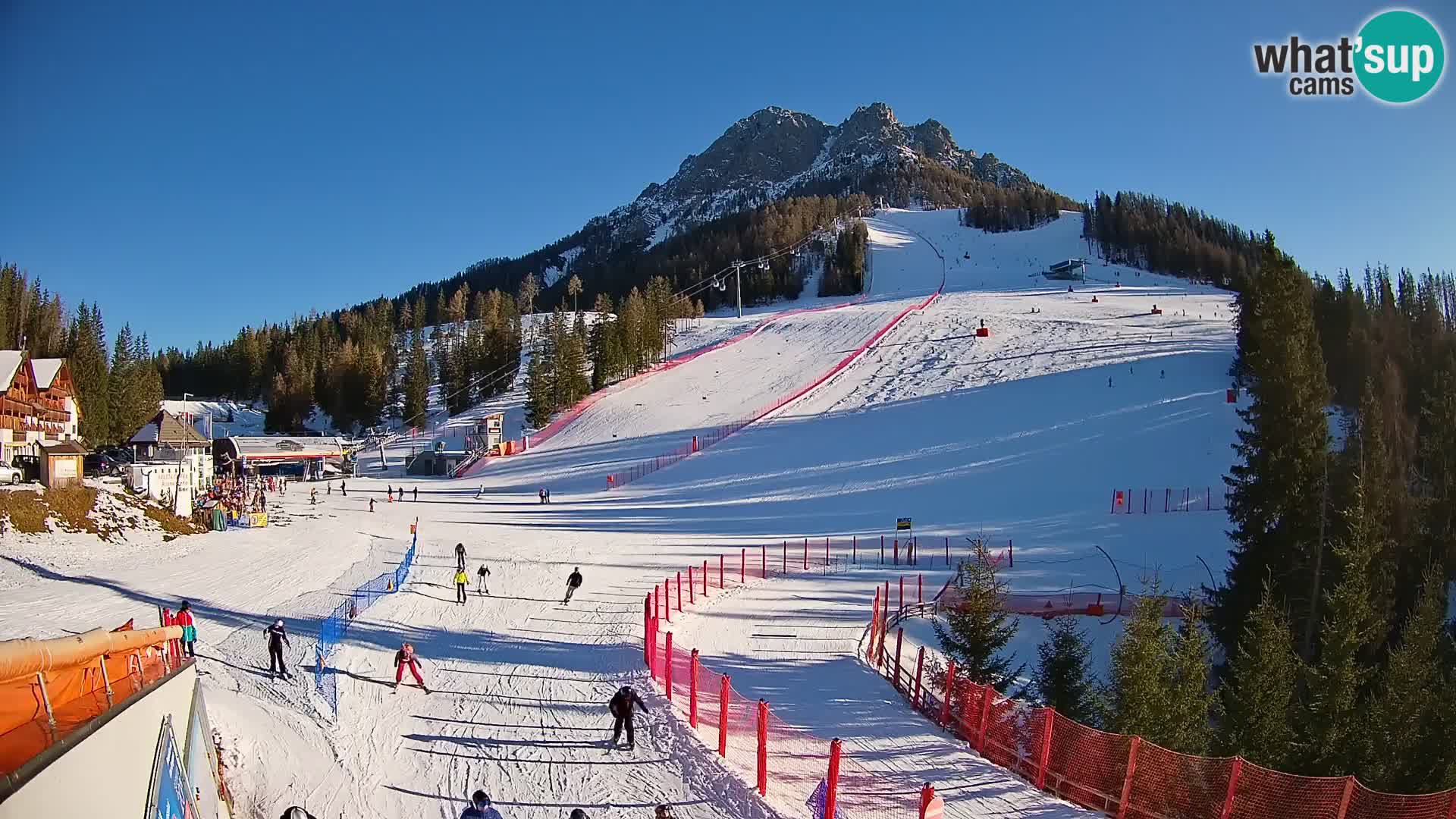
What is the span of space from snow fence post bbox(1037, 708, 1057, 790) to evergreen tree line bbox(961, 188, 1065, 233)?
156m

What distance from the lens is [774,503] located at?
120 feet

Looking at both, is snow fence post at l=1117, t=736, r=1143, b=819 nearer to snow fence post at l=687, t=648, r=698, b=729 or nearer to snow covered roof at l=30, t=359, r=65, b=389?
snow fence post at l=687, t=648, r=698, b=729

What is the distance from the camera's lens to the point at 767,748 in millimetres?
11953

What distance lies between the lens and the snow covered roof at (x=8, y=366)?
3919 centimetres

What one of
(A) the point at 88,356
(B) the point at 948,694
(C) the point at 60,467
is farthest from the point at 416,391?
(B) the point at 948,694

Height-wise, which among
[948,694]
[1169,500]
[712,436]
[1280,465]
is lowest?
[948,694]

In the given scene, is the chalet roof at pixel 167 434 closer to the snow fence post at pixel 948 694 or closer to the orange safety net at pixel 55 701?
the orange safety net at pixel 55 701

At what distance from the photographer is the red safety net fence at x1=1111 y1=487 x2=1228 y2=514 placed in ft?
103

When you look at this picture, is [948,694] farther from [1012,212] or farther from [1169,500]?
[1012,212]

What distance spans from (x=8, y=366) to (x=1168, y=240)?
14416 cm

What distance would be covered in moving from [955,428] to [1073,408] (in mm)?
7286

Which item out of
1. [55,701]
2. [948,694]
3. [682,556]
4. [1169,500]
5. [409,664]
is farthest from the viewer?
[1169,500]

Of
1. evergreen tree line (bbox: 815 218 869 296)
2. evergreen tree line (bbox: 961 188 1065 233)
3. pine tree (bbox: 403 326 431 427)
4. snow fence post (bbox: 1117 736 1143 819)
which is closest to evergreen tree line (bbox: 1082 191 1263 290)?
evergreen tree line (bbox: 961 188 1065 233)

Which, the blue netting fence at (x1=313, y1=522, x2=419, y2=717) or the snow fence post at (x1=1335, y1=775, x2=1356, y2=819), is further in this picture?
the blue netting fence at (x1=313, y1=522, x2=419, y2=717)
